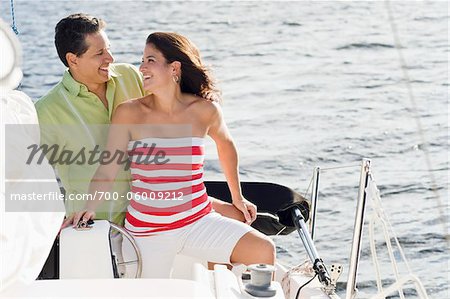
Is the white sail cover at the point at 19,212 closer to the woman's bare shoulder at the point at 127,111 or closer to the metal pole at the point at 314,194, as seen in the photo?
the woman's bare shoulder at the point at 127,111

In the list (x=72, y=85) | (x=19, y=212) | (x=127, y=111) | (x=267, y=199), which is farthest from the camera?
(x=267, y=199)

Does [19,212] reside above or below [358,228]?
above

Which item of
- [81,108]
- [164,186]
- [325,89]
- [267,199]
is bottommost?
[325,89]

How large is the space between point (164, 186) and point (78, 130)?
11.0 inches

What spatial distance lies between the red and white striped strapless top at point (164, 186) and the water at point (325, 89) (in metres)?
2.07

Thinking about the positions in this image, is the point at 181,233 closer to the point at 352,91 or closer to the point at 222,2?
the point at 352,91

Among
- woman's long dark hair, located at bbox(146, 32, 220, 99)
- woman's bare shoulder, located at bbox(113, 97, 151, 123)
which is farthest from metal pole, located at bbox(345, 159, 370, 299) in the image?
woman's bare shoulder, located at bbox(113, 97, 151, 123)

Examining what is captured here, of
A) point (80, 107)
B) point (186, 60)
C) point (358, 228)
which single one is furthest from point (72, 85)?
point (358, 228)

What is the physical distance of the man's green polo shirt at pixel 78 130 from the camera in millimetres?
2455

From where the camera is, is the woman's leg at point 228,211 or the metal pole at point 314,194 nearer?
the woman's leg at point 228,211

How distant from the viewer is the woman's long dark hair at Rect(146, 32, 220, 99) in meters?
2.40

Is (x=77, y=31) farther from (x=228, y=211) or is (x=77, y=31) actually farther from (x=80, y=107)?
(x=228, y=211)

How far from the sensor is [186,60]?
2436 millimetres

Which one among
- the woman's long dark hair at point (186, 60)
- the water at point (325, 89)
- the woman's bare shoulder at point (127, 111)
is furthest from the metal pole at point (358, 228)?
the water at point (325, 89)
